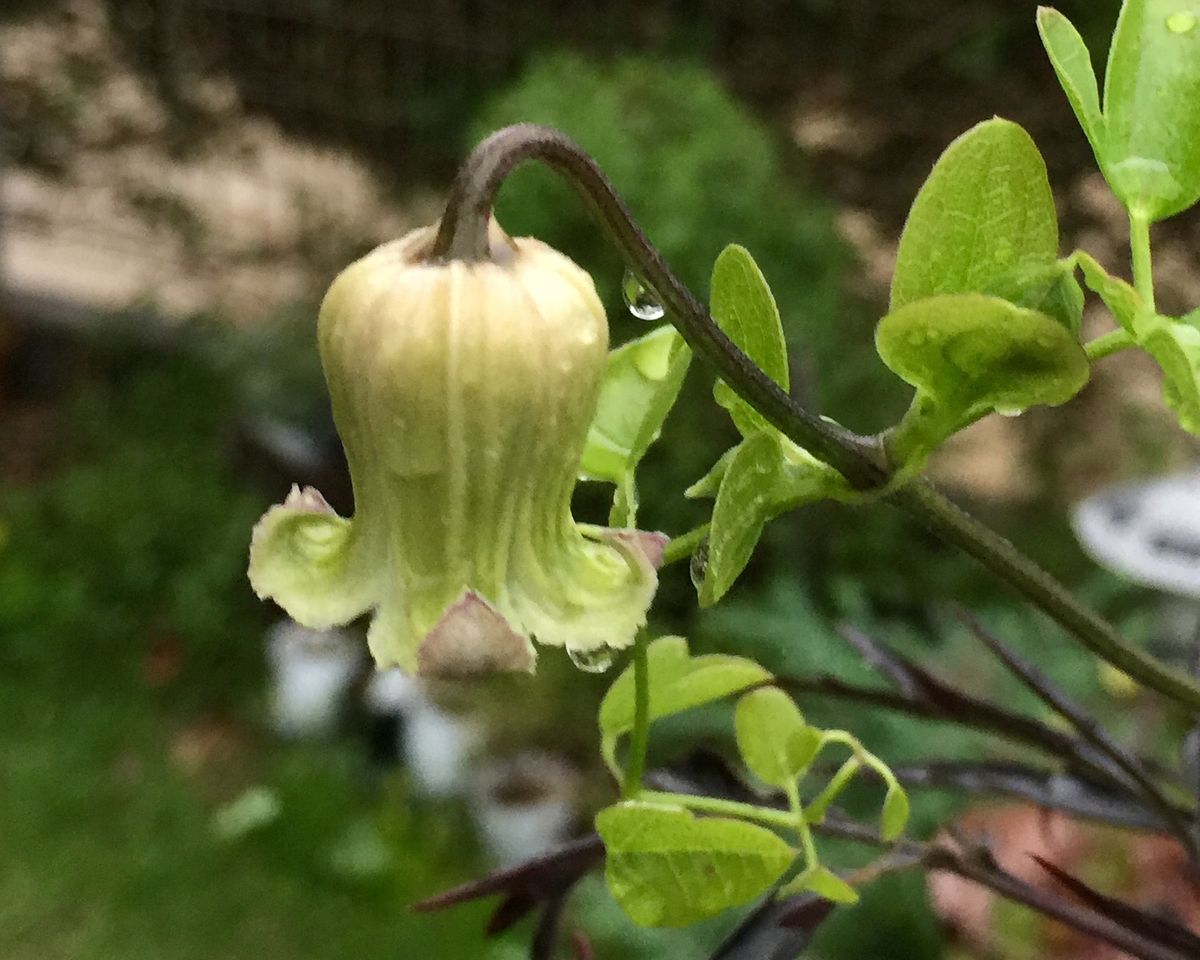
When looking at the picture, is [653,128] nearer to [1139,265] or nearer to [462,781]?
[462,781]

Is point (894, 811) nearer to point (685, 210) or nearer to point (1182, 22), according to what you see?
point (1182, 22)

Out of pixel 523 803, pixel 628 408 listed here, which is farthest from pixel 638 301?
pixel 523 803

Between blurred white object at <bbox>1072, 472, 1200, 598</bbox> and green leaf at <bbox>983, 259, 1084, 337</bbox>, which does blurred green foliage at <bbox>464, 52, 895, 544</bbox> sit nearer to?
blurred white object at <bbox>1072, 472, 1200, 598</bbox>

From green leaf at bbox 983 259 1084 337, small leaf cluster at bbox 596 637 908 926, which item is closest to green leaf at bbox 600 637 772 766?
small leaf cluster at bbox 596 637 908 926

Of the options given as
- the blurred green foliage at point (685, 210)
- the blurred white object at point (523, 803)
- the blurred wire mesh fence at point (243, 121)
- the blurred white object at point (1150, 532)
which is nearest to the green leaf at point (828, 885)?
the blurred white object at point (1150, 532)

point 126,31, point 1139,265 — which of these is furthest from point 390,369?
point 126,31
